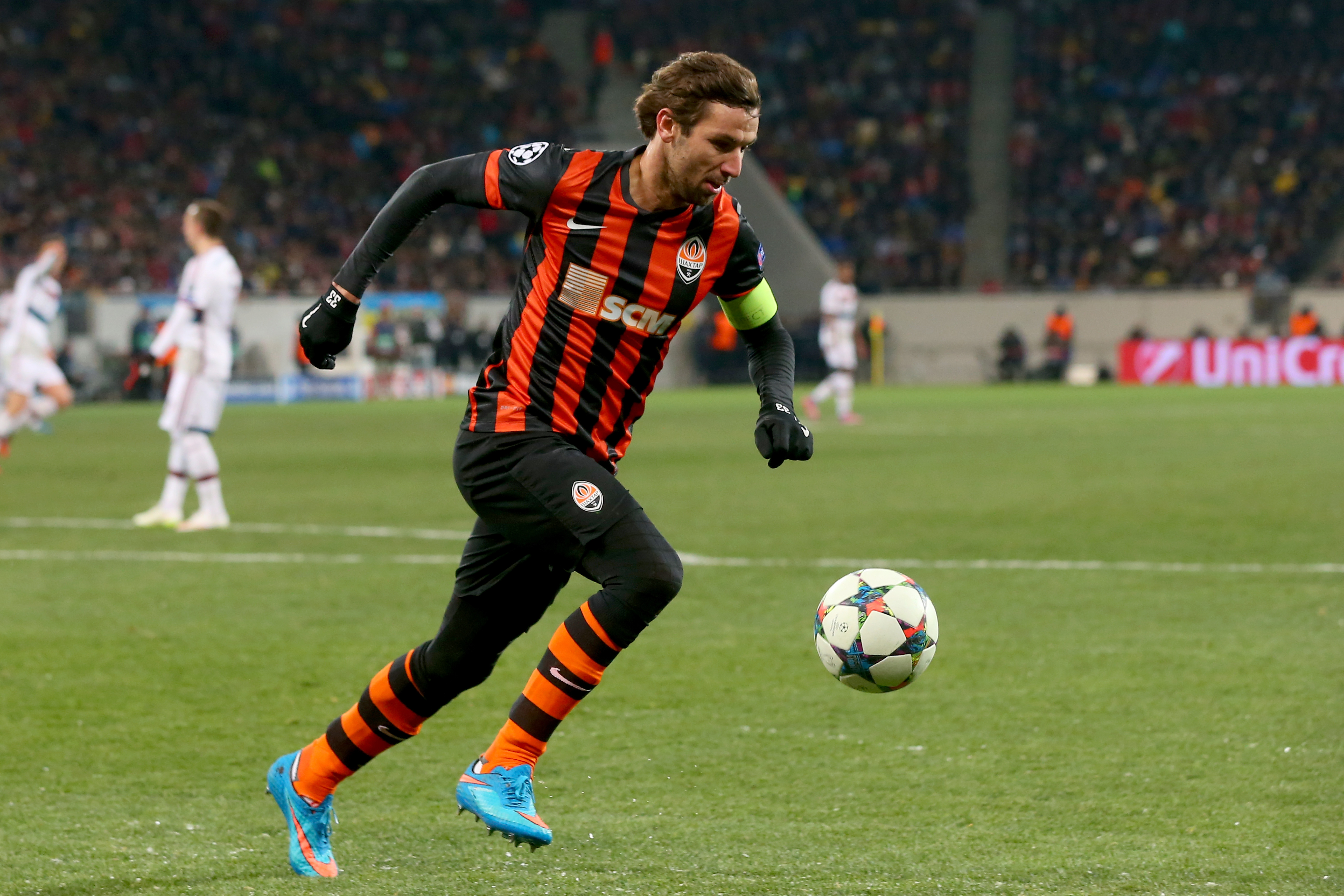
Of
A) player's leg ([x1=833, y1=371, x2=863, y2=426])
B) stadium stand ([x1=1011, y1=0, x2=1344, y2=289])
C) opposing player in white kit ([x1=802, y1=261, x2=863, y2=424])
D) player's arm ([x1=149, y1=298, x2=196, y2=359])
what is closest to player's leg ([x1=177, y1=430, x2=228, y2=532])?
player's arm ([x1=149, y1=298, x2=196, y2=359])

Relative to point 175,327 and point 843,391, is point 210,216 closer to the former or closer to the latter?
point 175,327

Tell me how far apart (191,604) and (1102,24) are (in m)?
38.7

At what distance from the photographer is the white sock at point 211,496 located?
11719mm

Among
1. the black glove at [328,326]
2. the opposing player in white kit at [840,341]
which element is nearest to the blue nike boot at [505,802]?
the black glove at [328,326]

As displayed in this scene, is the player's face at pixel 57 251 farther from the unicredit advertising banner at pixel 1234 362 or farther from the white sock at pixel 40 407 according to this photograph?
the unicredit advertising banner at pixel 1234 362

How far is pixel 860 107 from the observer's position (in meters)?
42.8

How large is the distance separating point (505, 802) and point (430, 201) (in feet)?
4.90

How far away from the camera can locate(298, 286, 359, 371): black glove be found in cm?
402

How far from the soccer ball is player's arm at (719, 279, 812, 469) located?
46cm

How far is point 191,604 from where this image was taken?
27.5ft

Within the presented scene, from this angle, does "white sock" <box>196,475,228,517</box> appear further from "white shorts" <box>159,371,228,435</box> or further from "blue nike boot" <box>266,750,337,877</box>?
"blue nike boot" <box>266,750,337,877</box>

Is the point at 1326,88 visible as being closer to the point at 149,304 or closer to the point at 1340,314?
the point at 1340,314

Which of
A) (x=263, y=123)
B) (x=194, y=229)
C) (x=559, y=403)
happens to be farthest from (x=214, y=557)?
(x=263, y=123)

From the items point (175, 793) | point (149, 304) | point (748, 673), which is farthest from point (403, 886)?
point (149, 304)
